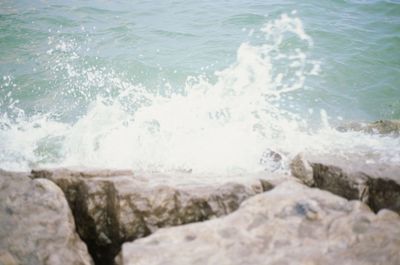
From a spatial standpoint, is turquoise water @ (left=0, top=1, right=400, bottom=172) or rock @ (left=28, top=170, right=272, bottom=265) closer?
rock @ (left=28, top=170, right=272, bottom=265)

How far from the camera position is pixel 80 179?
10.2 ft

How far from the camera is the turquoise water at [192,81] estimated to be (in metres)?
5.62

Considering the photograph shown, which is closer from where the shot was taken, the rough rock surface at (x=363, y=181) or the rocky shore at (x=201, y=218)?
the rocky shore at (x=201, y=218)

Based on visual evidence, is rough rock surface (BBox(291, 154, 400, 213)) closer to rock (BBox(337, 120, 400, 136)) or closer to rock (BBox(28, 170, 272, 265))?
rock (BBox(28, 170, 272, 265))

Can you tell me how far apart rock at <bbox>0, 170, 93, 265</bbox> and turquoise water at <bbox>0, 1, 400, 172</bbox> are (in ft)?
8.19

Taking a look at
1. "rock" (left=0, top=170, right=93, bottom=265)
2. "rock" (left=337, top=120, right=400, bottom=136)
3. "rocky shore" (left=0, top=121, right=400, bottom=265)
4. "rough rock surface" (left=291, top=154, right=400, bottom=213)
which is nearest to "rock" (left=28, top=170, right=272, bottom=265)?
"rocky shore" (left=0, top=121, right=400, bottom=265)

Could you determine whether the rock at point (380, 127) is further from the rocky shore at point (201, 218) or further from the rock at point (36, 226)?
the rock at point (36, 226)

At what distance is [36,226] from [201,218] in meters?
1.19

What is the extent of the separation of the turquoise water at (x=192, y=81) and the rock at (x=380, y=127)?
0.81 feet

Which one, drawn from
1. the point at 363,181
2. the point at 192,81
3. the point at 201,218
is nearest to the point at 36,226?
the point at 201,218

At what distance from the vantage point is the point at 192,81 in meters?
7.72

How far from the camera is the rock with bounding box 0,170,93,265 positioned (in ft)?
7.50

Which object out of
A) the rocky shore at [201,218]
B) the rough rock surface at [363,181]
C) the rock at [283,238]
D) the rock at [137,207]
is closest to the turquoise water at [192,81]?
the rough rock surface at [363,181]

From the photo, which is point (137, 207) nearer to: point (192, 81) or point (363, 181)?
point (363, 181)
